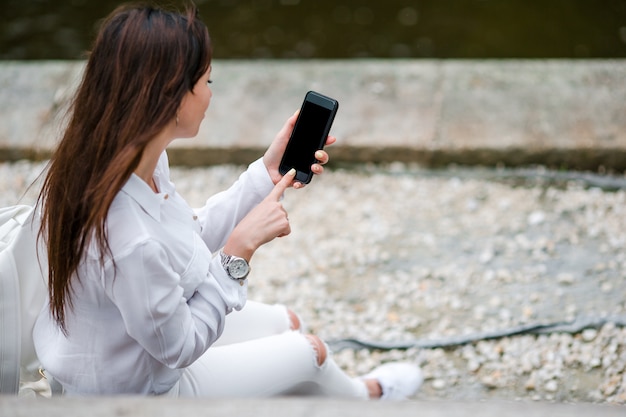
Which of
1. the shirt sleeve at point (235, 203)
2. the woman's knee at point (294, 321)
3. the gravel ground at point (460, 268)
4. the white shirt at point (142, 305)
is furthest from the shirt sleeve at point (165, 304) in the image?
the gravel ground at point (460, 268)

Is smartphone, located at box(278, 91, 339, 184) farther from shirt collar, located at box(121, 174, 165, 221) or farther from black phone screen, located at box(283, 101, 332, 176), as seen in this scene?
shirt collar, located at box(121, 174, 165, 221)

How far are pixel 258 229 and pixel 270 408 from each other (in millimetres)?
494

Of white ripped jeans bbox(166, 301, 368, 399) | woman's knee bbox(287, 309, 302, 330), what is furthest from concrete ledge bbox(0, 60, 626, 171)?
white ripped jeans bbox(166, 301, 368, 399)

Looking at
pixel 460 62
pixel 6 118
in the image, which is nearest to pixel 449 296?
pixel 460 62

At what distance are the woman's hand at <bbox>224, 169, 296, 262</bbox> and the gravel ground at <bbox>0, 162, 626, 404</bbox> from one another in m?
1.14

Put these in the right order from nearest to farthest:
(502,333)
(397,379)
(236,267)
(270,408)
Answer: (270,408) < (236,267) < (397,379) < (502,333)

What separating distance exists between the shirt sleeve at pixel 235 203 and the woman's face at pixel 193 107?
36 cm

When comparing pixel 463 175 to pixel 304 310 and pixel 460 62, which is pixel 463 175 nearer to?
pixel 460 62

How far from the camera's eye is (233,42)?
5.51 m

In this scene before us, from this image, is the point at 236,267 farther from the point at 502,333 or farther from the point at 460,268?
the point at 460,268

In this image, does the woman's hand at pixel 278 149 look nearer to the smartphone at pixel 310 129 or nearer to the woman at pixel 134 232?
the smartphone at pixel 310 129

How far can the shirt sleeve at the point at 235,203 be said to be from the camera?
1.84 metres

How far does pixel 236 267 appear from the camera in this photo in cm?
154

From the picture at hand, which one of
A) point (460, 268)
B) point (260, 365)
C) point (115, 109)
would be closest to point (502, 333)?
point (460, 268)
